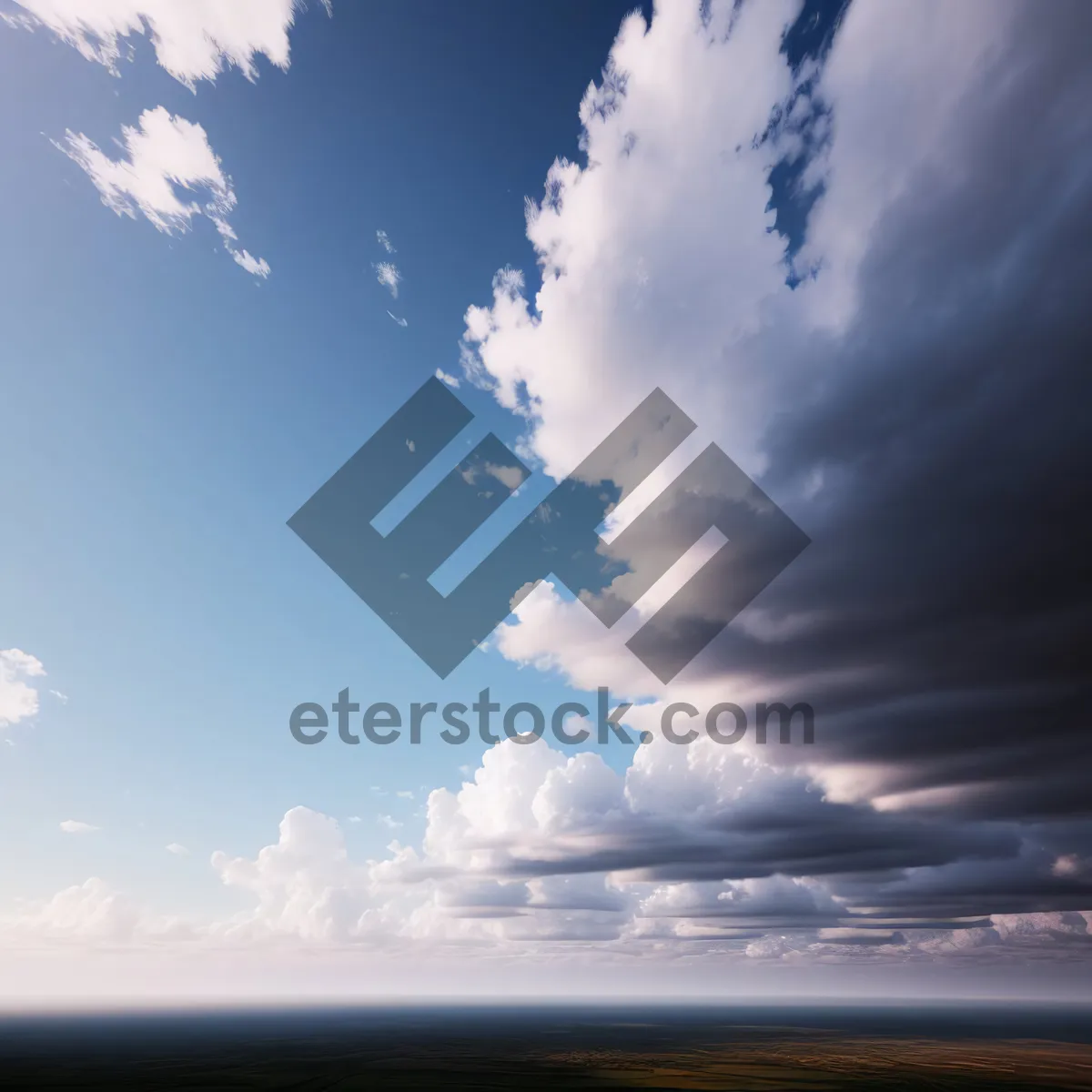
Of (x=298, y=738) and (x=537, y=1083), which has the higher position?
(x=298, y=738)

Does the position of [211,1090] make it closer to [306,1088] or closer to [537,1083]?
[306,1088]

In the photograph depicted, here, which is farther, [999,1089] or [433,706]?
[999,1089]

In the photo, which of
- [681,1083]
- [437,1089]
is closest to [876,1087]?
[681,1083]

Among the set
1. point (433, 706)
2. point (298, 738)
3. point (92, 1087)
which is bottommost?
point (92, 1087)

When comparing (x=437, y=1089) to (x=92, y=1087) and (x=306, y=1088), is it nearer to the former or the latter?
(x=306, y=1088)

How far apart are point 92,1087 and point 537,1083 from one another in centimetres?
14168

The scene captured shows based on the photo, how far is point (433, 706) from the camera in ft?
270

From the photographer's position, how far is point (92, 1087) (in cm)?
19912

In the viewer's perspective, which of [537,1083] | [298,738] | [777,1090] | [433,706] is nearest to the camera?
[298,738]

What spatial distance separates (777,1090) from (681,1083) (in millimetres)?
27537

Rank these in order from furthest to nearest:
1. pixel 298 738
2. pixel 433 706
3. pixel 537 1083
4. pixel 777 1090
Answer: pixel 537 1083, pixel 777 1090, pixel 433 706, pixel 298 738

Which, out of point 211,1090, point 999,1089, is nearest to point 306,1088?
point 211,1090

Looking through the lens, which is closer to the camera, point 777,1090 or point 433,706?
point 433,706

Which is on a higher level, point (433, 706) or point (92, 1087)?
point (433, 706)
